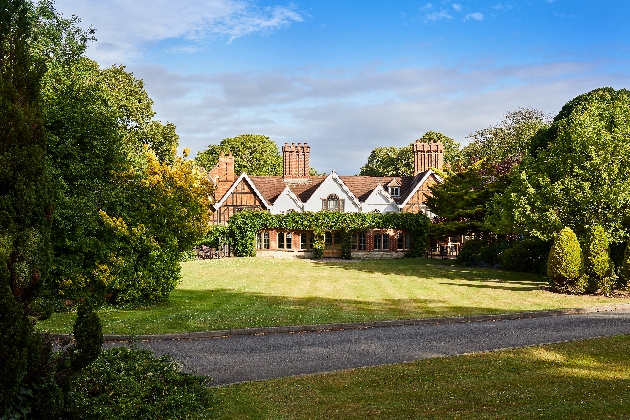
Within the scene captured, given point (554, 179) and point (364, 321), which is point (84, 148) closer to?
point (364, 321)

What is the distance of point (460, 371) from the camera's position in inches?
425

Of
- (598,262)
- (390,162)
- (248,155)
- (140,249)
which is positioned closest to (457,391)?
(140,249)

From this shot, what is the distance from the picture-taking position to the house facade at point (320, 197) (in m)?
51.2

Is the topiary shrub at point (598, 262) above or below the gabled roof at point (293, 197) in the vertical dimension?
below

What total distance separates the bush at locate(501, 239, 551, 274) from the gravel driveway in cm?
1523

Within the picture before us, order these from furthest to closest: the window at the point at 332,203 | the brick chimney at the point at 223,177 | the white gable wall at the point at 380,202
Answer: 1. the white gable wall at the point at 380,202
2. the brick chimney at the point at 223,177
3. the window at the point at 332,203

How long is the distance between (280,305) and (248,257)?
28.4 m

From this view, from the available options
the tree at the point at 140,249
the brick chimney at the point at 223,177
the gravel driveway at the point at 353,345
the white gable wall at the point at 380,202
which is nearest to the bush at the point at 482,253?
the white gable wall at the point at 380,202

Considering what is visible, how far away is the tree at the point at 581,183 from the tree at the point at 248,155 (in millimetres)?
61643

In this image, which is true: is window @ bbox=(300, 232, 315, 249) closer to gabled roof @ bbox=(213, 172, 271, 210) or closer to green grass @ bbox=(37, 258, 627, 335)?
gabled roof @ bbox=(213, 172, 271, 210)

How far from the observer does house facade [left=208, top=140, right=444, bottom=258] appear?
51188mm

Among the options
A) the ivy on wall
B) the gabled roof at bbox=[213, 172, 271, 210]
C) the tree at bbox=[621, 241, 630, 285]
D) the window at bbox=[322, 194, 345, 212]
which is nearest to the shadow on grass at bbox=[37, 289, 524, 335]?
the tree at bbox=[621, 241, 630, 285]

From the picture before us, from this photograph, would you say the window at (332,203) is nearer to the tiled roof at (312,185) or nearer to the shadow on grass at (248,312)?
the tiled roof at (312,185)

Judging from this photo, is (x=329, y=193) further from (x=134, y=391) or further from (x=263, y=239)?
(x=134, y=391)
